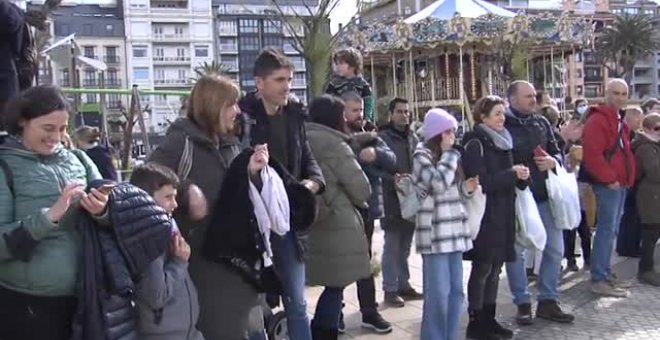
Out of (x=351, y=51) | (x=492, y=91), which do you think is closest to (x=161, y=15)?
(x=492, y=91)

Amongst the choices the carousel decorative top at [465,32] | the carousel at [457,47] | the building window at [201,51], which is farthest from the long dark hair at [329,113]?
the building window at [201,51]

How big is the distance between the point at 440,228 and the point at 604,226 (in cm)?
258

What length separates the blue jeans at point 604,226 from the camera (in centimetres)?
665

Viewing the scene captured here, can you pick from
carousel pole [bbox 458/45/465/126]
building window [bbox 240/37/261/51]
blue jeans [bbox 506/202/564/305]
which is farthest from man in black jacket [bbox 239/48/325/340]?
building window [bbox 240/37/261/51]

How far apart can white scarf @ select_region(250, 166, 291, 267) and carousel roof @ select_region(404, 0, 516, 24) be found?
20.6 meters

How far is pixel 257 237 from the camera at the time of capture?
11.8ft

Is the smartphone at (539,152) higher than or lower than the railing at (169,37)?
lower

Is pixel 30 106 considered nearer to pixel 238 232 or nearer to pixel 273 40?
pixel 238 232

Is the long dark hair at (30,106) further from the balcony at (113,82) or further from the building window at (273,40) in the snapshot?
the building window at (273,40)

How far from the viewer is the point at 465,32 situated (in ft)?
76.6

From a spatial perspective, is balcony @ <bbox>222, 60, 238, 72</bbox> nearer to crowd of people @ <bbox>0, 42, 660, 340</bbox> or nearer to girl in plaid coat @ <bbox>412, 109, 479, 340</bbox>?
crowd of people @ <bbox>0, 42, 660, 340</bbox>

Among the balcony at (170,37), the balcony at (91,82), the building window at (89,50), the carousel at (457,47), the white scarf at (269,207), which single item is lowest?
the white scarf at (269,207)

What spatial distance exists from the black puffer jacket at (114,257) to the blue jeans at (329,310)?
6.04ft

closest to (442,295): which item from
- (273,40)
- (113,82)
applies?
(113,82)
